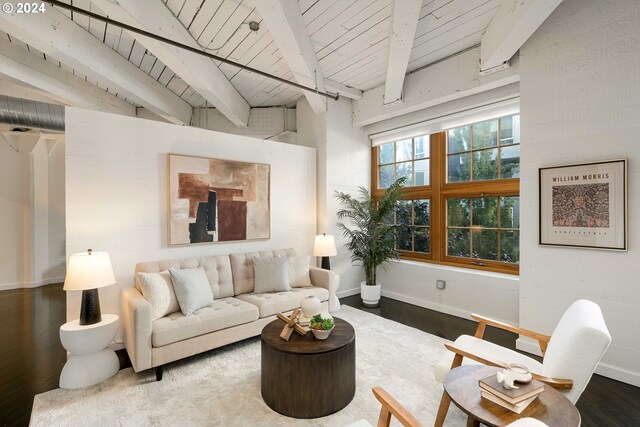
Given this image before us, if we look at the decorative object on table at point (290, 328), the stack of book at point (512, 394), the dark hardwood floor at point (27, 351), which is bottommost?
the dark hardwood floor at point (27, 351)

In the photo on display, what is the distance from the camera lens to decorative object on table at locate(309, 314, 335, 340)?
2244mm

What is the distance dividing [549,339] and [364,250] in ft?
8.84

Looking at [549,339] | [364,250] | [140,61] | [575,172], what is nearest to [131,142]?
[140,61]

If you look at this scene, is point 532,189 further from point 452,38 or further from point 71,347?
point 71,347

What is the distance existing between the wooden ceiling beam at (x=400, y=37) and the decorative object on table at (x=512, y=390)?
2679 mm

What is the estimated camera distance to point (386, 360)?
111 inches

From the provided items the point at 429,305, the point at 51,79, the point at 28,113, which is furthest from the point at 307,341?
the point at 51,79

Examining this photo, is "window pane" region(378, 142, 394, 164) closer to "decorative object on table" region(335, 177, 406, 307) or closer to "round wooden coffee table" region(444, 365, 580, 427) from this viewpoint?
"decorative object on table" region(335, 177, 406, 307)

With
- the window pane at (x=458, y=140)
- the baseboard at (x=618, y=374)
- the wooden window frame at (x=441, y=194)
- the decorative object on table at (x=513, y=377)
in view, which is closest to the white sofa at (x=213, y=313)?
the wooden window frame at (x=441, y=194)

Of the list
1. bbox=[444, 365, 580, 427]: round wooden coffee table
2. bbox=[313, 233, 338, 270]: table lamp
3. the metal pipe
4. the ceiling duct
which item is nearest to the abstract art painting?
bbox=[313, 233, 338, 270]: table lamp

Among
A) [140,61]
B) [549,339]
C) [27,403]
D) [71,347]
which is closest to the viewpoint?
[549,339]

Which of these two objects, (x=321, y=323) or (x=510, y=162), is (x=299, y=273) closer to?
(x=321, y=323)

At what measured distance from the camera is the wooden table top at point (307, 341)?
2.12 m

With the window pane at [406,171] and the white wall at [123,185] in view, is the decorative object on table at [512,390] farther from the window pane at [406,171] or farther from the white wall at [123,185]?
the window pane at [406,171]
